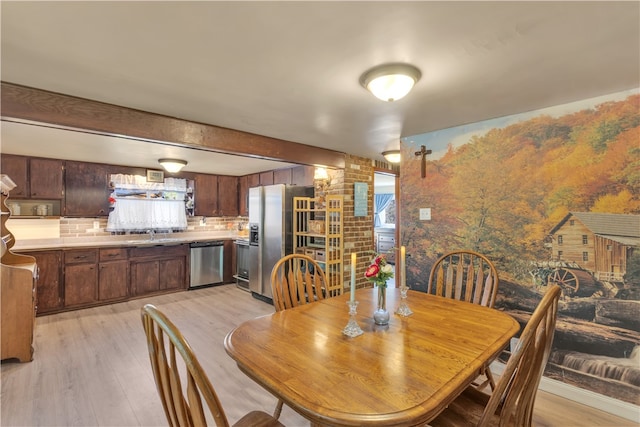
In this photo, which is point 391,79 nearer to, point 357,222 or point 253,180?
point 357,222

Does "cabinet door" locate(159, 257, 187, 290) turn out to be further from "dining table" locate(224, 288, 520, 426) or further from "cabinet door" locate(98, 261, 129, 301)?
"dining table" locate(224, 288, 520, 426)

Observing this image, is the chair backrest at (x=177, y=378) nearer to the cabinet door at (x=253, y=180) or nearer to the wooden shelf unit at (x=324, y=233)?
the wooden shelf unit at (x=324, y=233)

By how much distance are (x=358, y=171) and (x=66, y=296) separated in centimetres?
432

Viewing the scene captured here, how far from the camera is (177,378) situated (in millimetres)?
894

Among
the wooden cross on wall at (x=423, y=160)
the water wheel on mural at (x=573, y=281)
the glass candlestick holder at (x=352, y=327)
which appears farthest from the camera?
the wooden cross on wall at (x=423, y=160)

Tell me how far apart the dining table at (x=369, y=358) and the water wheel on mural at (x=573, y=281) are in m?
0.91

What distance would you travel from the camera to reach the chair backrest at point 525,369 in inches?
37.7

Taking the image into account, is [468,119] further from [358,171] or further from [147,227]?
[147,227]

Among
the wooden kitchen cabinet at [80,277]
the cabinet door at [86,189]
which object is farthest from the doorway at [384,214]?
the wooden kitchen cabinet at [80,277]

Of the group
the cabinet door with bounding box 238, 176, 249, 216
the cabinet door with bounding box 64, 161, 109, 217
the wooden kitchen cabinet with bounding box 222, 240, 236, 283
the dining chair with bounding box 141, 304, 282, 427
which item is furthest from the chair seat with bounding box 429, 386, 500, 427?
the cabinet door with bounding box 64, 161, 109, 217

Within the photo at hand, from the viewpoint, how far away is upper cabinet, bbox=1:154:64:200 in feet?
12.8

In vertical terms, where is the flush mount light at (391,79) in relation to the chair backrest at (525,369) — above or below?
above

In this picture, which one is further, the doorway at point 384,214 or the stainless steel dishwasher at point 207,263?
the doorway at point 384,214

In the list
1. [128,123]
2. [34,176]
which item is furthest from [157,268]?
[128,123]
